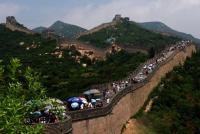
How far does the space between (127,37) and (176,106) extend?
9111 centimetres

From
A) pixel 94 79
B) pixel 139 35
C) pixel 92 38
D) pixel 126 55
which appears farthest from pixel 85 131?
pixel 139 35

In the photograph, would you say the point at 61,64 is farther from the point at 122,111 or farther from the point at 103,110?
the point at 103,110

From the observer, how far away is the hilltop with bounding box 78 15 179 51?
15100cm

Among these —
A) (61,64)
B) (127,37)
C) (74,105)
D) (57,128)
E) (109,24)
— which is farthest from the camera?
(109,24)

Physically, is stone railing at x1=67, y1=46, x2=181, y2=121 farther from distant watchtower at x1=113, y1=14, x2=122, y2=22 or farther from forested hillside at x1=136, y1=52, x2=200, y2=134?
distant watchtower at x1=113, y1=14, x2=122, y2=22

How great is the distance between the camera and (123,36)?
544 feet

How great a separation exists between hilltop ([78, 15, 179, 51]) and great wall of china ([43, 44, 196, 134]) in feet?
205

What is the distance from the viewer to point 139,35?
171125 mm

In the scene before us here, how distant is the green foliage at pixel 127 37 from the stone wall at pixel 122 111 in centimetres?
6041

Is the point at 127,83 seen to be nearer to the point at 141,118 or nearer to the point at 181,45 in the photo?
the point at 141,118

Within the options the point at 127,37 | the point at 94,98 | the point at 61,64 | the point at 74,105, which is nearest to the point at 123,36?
the point at 127,37

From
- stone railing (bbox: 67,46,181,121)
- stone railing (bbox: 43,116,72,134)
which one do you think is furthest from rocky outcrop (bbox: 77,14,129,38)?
stone railing (bbox: 43,116,72,134)

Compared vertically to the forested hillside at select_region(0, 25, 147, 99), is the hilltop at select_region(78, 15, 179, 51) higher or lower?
higher

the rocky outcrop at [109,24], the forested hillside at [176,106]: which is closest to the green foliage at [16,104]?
the forested hillside at [176,106]
